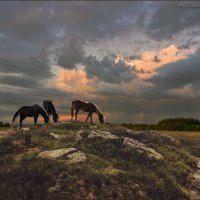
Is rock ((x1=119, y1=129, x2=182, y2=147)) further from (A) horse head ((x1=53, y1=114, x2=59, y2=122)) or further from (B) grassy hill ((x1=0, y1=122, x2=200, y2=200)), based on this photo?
(A) horse head ((x1=53, y1=114, x2=59, y2=122))

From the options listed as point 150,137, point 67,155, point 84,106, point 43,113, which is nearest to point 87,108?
point 84,106

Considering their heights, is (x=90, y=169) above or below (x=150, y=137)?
below

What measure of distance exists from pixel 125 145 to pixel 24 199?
6.54m

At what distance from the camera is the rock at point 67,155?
62.0 ft

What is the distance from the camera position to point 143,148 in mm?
21109

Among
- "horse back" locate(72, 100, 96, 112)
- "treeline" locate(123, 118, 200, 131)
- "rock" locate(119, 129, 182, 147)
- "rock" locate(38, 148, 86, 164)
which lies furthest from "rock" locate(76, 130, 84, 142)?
"treeline" locate(123, 118, 200, 131)

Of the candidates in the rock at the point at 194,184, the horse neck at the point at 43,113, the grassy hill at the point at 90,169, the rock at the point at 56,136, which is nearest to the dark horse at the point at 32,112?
the horse neck at the point at 43,113

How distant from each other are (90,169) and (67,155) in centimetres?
185

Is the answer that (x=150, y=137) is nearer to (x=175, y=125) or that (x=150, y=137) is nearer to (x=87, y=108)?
(x=87, y=108)

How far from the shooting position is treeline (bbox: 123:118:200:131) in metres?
41.1

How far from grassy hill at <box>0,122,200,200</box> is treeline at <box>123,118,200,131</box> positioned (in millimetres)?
18178

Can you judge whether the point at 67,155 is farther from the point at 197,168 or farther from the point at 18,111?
the point at 18,111

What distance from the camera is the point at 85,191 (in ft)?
55.0

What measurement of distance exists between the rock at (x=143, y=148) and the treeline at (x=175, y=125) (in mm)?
18554
